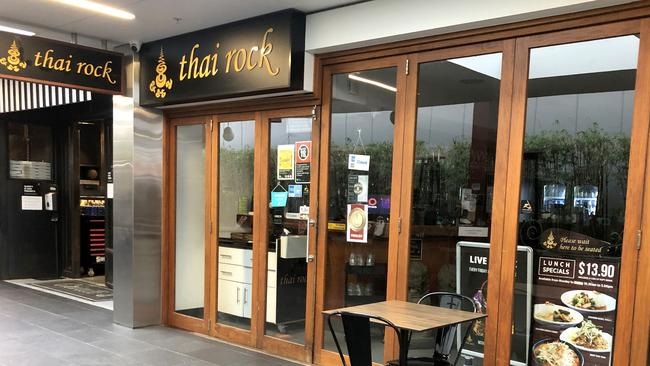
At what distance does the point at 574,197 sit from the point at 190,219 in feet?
13.0

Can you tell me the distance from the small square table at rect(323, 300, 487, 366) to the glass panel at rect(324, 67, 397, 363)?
864 millimetres

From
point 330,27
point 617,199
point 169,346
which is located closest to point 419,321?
point 617,199

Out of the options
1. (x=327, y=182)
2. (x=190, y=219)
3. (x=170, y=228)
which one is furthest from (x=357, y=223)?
(x=170, y=228)

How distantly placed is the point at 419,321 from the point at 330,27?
2495 mm

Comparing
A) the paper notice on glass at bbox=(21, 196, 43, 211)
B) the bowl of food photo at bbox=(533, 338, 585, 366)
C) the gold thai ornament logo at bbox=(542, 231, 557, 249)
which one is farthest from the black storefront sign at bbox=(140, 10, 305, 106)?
the paper notice on glass at bbox=(21, 196, 43, 211)

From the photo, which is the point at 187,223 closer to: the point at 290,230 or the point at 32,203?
the point at 290,230

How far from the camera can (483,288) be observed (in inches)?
145

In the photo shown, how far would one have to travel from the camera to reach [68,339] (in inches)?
198

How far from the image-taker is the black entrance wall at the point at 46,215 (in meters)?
8.05

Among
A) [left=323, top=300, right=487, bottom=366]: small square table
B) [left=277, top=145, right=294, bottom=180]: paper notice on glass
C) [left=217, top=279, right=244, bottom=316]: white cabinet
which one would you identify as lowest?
[left=217, top=279, right=244, bottom=316]: white cabinet

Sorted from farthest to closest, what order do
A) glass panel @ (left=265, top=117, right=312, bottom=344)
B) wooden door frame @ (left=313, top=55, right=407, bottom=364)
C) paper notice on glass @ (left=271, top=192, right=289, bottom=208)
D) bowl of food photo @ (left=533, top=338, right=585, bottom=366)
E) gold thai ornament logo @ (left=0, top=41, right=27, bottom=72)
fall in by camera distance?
paper notice on glass @ (left=271, top=192, right=289, bottom=208), glass panel @ (left=265, top=117, right=312, bottom=344), gold thai ornament logo @ (left=0, top=41, right=27, bottom=72), wooden door frame @ (left=313, top=55, right=407, bottom=364), bowl of food photo @ (left=533, top=338, right=585, bottom=366)

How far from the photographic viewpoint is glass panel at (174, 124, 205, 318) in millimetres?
5547

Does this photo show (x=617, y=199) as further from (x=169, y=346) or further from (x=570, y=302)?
(x=169, y=346)

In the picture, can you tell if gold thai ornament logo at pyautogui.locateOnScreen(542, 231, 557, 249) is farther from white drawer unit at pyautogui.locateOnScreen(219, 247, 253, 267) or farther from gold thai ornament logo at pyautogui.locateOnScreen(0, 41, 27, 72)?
gold thai ornament logo at pyautogui.locateOnScreen(0, 41, 27, 72)
